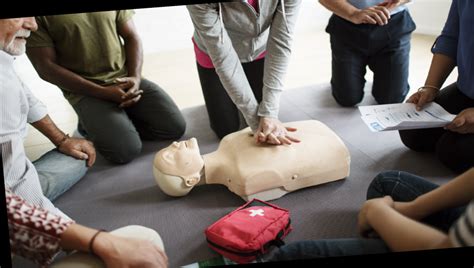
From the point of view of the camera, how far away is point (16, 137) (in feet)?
2.35

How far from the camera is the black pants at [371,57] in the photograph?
3.56 ft

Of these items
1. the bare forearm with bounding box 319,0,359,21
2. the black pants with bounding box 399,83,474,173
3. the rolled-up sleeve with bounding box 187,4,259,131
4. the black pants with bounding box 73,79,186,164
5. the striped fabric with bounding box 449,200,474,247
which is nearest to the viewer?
the striped fabric with bounding box 449,200,474,247

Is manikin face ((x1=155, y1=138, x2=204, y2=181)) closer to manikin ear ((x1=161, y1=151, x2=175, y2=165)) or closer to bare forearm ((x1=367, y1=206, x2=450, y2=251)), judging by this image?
manikin ear ((x1=161, y1=151, x2=175, y2=165))

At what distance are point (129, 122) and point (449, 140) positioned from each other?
846 millimetres

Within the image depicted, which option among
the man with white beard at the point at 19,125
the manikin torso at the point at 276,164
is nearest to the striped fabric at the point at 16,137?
the man with white beard at the point at 19,125

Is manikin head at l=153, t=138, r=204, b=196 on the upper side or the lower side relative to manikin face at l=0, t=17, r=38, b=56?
lower

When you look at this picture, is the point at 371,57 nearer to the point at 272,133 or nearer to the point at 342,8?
the point at 342,8

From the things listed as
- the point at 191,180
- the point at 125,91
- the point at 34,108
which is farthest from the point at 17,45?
the point at 191,180

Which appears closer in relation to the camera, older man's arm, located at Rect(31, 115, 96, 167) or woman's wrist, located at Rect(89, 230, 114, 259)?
woman's wrist, located at Rect(89, 230, 114, 259)

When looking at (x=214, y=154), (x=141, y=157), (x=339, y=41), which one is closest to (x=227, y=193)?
(x=214, y=154)

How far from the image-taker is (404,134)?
2.91 feet

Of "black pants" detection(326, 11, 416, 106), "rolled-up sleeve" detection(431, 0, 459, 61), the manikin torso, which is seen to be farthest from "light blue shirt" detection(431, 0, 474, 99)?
the manikin torso

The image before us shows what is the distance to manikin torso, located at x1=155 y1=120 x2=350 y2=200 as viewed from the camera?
875 mm

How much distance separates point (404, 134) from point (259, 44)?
0.42m
